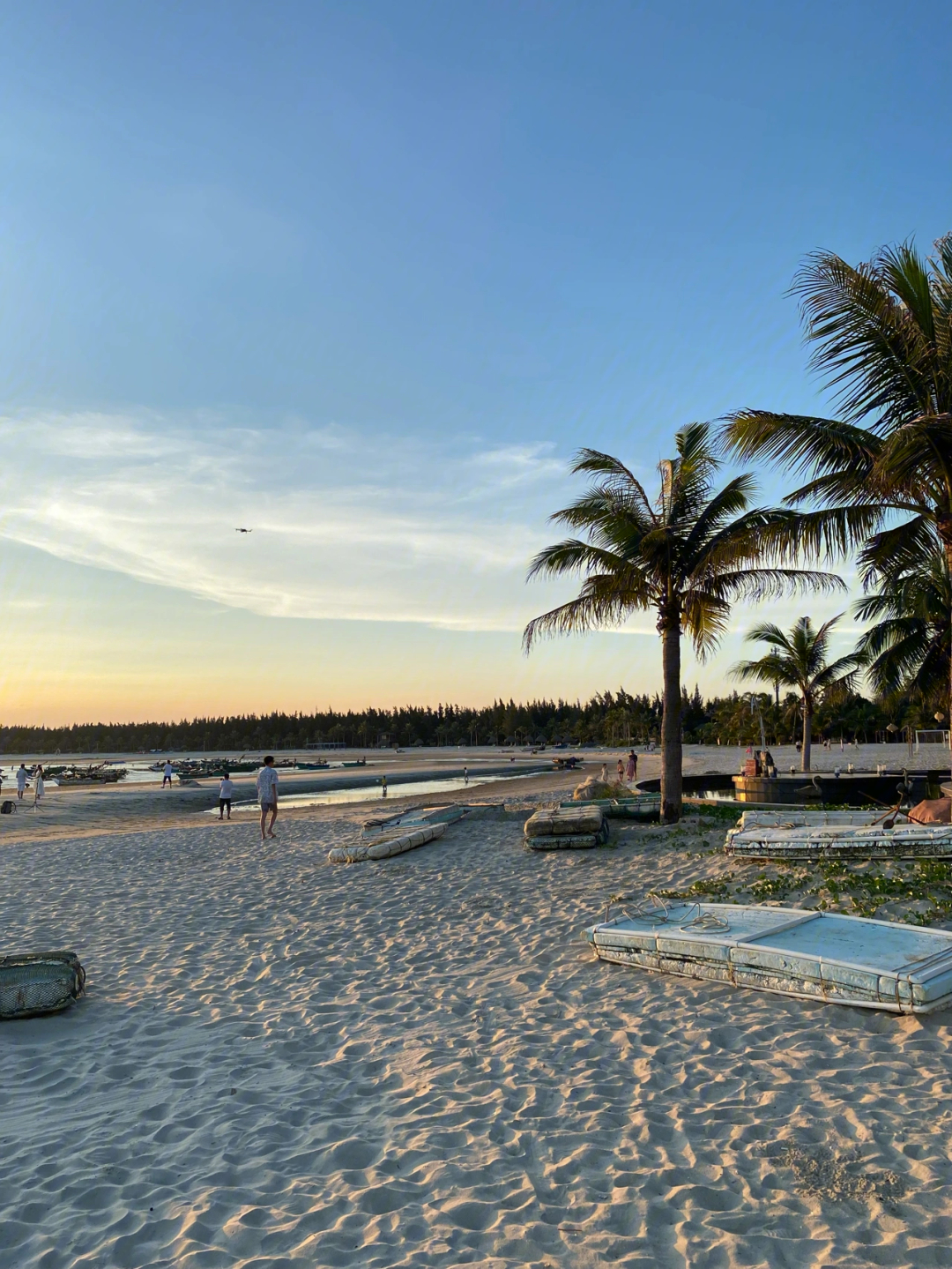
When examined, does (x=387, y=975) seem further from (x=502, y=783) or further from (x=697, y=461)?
(x=502, y=783)

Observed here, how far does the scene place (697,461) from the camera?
16156mm

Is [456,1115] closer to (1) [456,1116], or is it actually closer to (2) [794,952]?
(1) [456,1116]

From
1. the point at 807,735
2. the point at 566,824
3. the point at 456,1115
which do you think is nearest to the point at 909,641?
the point at 807,735

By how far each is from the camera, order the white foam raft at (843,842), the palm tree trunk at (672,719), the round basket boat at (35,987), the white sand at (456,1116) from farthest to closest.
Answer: the palm tree trunk at (672,719) < the white foam raft at (843,842) < the round basket boat at (35,987) < the white sand at (456,1116)

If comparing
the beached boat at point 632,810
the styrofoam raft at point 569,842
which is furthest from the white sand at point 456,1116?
the beached boat at point 632,810

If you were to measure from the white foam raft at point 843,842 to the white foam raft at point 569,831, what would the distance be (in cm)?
258

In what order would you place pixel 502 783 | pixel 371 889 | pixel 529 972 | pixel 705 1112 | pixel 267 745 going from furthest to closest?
1. pixel 267 745
2. pixel 502 783
3. pixel 371 889
4. pixel 529 972
5. pixel 705 1112

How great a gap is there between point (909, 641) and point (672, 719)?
476 inches

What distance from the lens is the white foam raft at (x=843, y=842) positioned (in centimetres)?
1051

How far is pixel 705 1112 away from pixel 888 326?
31.1ft

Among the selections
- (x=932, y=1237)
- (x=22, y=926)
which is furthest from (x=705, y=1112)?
(x=22, y=926)

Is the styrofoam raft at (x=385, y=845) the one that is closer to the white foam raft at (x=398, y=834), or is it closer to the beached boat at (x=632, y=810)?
the white foam raft at (x=398, y=834)

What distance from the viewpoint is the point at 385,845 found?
1476 cm

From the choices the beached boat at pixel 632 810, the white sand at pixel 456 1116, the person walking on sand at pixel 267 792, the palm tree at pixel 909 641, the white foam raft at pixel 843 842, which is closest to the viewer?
the white sand at pixel 456 1116
